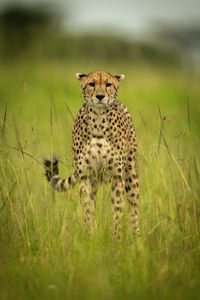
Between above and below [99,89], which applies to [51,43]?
above

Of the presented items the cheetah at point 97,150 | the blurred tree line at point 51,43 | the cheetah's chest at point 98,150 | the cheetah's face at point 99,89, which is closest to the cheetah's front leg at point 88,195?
the cheetah at point 97,150

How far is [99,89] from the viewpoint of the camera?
2.95 m

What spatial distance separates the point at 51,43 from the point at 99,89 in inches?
841

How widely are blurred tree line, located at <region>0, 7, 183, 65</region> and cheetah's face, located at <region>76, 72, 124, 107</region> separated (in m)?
14.2

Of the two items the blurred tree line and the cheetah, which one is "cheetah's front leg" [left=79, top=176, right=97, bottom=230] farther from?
the blurred tree line

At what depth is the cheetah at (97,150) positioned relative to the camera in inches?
119

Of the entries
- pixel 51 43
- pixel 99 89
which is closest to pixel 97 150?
pixel 99 89

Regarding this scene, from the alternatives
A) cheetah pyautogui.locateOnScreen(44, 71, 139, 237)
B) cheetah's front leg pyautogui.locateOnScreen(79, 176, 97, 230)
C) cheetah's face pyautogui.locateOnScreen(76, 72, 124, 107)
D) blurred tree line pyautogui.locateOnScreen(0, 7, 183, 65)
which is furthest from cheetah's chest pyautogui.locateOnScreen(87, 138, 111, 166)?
blurred tree line pyautogui.locateOnScreen(0, 7, 183, 65)

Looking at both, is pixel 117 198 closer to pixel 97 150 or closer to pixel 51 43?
pixel 97 150

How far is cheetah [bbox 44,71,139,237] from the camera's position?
3012 millimetres

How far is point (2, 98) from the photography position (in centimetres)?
1097

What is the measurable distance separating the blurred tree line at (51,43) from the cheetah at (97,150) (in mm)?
14189

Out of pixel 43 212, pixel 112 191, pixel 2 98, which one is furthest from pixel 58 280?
pixel 2 98

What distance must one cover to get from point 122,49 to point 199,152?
2105 centimetres
